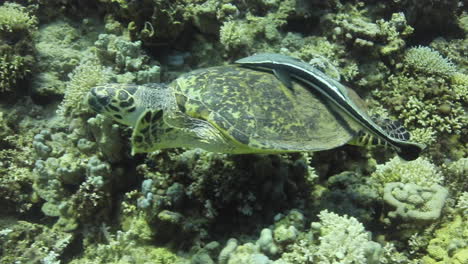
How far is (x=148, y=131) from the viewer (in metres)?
2.45

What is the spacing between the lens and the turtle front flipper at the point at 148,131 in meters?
2.35

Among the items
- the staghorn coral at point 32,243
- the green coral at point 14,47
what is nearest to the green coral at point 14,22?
the green coral at point 14,47

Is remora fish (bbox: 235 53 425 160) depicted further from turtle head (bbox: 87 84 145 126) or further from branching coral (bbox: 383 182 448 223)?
turtle head (bbox: 87 84 145 126)

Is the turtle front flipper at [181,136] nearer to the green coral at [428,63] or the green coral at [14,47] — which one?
the green coral at [14,47]

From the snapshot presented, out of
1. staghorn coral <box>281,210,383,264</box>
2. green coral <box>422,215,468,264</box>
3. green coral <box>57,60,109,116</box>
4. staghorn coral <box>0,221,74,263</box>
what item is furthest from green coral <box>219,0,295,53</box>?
green coral <box>422,215,468,264</box>

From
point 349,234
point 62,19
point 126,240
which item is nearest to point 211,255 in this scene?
point 126,240

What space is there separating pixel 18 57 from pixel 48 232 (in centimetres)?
225

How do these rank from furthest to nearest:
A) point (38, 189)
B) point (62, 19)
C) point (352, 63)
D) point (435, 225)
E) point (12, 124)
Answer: point (62, 19) → point (352, 63) → point (12, 124) → point (38, 189) → point (435, 225)

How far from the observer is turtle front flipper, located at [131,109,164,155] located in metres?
2.35

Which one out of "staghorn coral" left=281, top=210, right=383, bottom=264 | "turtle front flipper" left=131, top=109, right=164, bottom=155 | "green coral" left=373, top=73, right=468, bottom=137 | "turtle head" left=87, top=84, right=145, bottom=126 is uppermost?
"green coral" left=373, top=73, right=468, bottom=137

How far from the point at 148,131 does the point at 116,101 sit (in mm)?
476

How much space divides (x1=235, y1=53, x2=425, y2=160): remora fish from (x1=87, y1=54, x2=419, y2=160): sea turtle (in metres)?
0.08

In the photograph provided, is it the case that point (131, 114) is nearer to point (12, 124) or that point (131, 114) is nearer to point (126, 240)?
point (126, 240)

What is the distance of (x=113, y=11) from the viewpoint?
4559 mm
